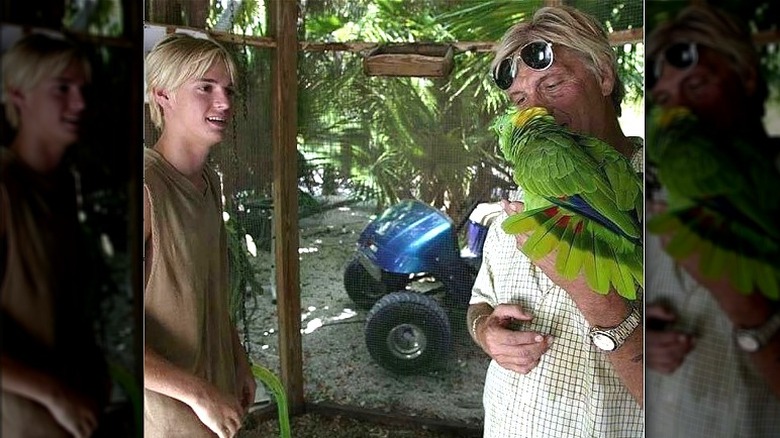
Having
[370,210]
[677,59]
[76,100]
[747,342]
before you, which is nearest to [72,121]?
[76,100]

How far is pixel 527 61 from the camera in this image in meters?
2.78

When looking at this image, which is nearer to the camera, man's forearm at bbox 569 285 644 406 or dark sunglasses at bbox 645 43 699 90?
dark sunglasses at bbox 645 43 699 90

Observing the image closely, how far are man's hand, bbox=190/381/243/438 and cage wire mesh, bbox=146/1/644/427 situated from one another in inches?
8.5

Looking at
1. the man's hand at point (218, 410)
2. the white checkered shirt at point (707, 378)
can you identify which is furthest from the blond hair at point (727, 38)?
the man's hand at point (218, 410)

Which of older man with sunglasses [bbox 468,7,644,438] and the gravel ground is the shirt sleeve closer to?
older man with sunglasses [bbox 468,7,644,438]

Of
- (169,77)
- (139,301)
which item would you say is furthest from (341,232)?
(139,301)

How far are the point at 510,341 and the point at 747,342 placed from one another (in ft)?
6.57

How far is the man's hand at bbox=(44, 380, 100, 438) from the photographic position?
31.4 inches

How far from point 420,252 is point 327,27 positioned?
92cm

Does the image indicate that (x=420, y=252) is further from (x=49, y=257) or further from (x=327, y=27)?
(x=49, y=257)

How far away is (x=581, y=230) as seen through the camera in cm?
262

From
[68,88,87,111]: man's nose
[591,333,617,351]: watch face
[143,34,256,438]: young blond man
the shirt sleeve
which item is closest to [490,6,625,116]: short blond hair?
the shirt sleeve

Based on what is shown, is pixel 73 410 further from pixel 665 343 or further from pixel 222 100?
pixel 222 100

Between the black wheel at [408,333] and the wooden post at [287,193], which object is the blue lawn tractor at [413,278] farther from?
the wooden post at [287,193]
